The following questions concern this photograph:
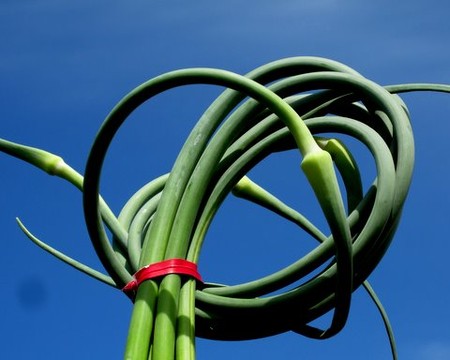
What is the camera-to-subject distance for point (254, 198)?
5.85 ft

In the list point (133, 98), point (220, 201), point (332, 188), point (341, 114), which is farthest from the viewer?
point (341, 114)

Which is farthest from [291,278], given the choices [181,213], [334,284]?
[181,213]

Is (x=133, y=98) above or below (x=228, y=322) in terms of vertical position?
above

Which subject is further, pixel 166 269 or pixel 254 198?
pixel 254 198

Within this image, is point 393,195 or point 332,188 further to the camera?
point 393,195

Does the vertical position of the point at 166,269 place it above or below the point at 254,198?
below

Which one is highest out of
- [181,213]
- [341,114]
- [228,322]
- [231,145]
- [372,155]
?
[341,114]

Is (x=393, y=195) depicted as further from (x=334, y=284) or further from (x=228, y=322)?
(x=228, y=322)

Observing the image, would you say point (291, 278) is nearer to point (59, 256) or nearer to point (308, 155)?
point (308, 155)

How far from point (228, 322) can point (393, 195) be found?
0.35m

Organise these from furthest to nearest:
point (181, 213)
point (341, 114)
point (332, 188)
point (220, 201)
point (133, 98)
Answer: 1. point (341, 114)
2. point (220, 201)
3. point (181, 213)
4. point (133, 98)
5. point (332, 188)

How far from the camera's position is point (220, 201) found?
1.59 meters

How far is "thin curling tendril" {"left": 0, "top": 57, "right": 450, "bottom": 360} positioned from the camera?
1331mm

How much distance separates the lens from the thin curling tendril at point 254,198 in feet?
4.37
